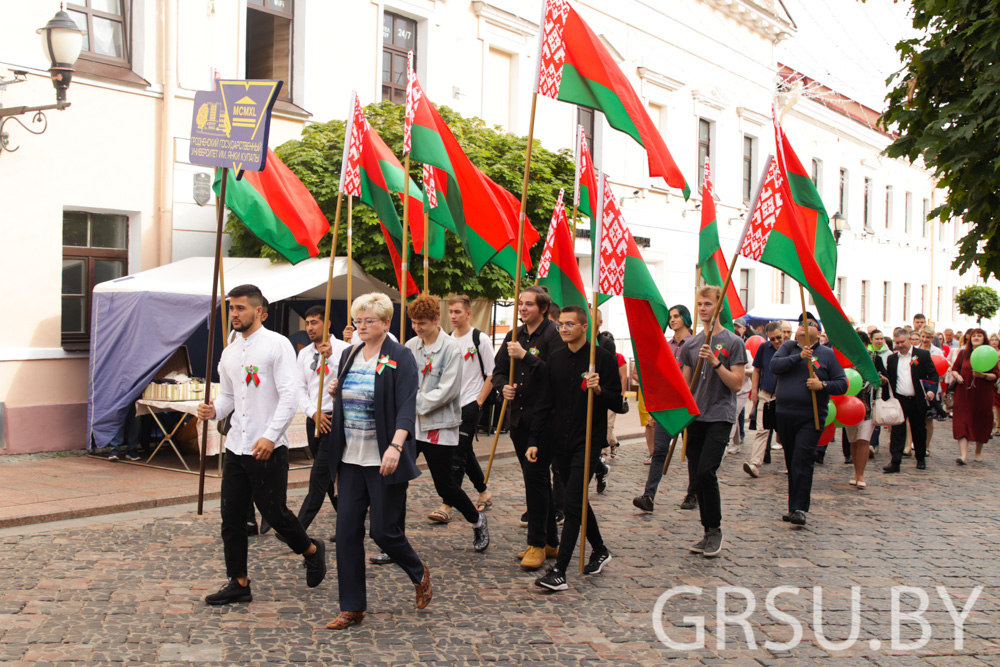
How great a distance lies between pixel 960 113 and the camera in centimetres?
887

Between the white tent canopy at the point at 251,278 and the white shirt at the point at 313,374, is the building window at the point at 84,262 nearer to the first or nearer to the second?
the white tent canopy at the point at 251,278

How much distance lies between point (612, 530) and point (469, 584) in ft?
6.83

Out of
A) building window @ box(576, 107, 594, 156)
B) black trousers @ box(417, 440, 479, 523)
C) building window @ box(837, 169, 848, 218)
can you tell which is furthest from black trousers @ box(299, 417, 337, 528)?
building window @ box(837, 169, 848, 218)

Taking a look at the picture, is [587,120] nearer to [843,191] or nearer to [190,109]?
[190,109]

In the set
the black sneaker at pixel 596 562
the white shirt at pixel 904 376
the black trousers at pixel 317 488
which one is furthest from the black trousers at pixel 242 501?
the white shirt at pixel 904 376

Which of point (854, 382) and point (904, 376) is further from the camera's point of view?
point (904, 376)

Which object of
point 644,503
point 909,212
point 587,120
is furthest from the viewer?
point 909,212

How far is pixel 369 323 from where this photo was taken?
546 cm

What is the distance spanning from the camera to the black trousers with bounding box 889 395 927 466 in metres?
12.4

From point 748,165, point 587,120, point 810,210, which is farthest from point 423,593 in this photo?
point 748,165

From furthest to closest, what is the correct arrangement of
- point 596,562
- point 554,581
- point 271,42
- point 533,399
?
point 271,42 → point 533,399 → point 596,562 → point 554,581

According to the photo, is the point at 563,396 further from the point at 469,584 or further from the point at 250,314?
the point at 250,314

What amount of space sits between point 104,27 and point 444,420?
834 cm

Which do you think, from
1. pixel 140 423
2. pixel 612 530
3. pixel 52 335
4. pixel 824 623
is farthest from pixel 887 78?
pixel 52 335
